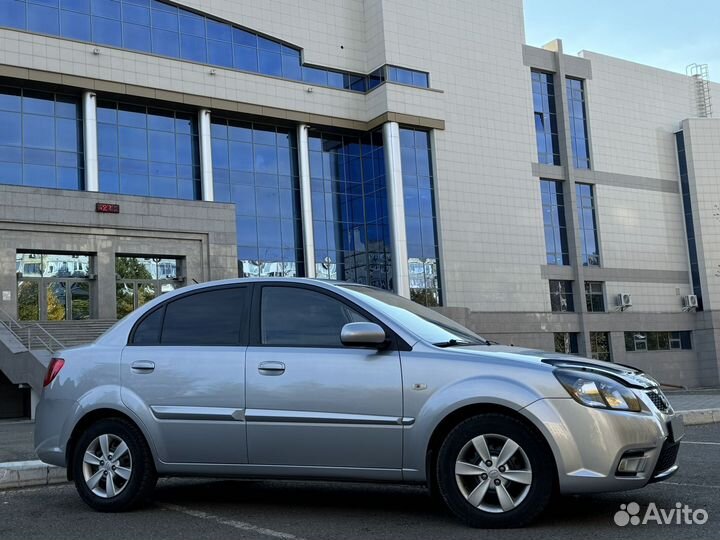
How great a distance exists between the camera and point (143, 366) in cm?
610

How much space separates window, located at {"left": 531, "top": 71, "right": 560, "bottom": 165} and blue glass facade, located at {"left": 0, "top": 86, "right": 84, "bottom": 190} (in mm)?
24989

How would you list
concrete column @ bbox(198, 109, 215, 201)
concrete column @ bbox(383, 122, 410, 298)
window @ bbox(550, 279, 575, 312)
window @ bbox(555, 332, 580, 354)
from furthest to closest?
window @ bbox(550, 279, 575, 312)
window @ bbox(555, 332, 580, 354)
concrete column @ bbox(383, 122, 410, 298)
concrete column @ bbox(198, 109, 215, 201)

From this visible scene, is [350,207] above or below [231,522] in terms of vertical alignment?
above

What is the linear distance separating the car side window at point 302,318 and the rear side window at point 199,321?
234 millimetres

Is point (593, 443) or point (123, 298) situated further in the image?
point (123, 298)

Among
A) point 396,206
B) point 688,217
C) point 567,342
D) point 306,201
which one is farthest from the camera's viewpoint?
point 688,217

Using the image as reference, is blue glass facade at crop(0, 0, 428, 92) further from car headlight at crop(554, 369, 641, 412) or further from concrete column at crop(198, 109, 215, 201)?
car headlight at crop(554, 369, 641, 412)

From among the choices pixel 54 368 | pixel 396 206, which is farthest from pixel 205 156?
pixel 54 368

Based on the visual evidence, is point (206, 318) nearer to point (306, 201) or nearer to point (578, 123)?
point (306, 201)

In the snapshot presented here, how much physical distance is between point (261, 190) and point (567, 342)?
1912cm

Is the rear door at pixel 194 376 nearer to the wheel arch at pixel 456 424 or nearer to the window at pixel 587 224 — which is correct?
the wheel arch at pixel 456 424

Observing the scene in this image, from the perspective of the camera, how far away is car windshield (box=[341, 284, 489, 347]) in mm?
5602

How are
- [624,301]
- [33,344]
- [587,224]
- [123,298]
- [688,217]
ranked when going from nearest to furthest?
[33,344] < [123,298] < [624,301] < [587,224] < [688,217]

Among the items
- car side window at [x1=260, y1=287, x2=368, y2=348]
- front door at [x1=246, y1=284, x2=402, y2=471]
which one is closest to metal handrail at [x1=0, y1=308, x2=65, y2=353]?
car side window at [x1=260, y1=287, x2=368, y2=348]
